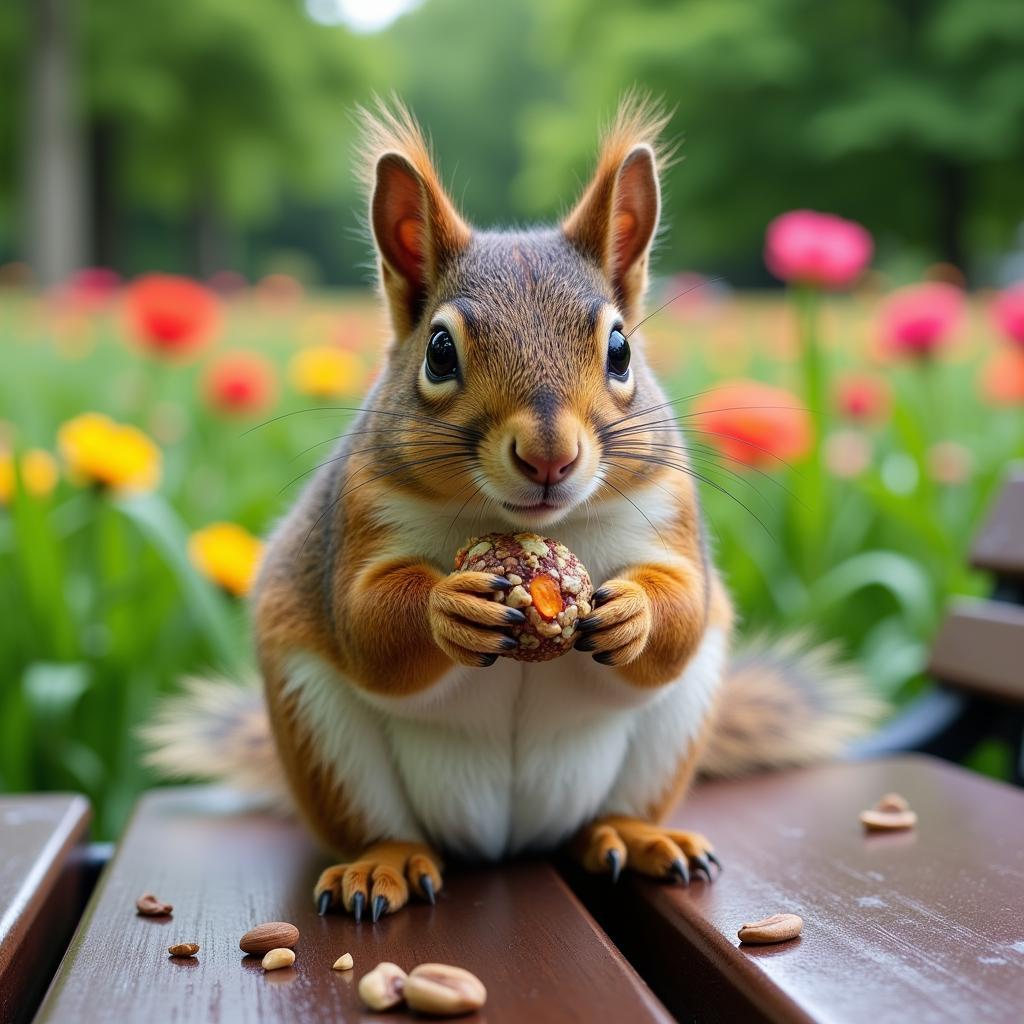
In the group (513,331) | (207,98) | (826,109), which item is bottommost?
(513,331)

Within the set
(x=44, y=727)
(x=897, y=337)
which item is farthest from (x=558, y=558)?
(x=897, y=337)

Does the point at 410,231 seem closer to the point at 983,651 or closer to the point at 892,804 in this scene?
the point at 892,804

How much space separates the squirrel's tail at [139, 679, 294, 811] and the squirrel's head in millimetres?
368

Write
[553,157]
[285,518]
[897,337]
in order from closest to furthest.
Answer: [285,518] → [897,337] → [553,157]

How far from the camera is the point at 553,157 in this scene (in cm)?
1273

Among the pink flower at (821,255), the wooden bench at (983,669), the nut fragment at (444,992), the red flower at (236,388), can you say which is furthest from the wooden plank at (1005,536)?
the red flower at (236,388)

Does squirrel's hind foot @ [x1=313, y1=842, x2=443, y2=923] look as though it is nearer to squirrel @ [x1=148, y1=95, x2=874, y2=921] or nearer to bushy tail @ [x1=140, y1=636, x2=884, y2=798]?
squirrel @ [x1=148, y1=95, x2=874, y2=921]

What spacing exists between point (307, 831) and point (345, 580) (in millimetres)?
264

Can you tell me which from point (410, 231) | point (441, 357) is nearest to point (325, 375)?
point (410, 231)

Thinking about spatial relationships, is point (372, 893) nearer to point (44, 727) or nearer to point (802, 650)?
point (44, 727)

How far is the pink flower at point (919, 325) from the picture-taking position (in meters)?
2.03

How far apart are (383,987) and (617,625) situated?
269mm

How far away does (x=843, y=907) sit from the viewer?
2.66 ft

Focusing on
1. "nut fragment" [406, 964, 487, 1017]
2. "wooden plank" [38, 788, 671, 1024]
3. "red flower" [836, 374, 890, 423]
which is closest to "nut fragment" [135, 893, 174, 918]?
"wooden plank" [38, 788, 671, 1024]
